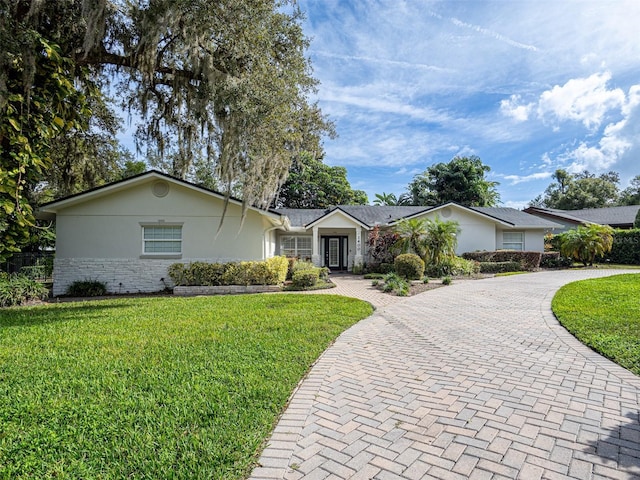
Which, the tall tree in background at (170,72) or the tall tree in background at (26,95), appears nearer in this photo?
the tall tree in background at (26,95)

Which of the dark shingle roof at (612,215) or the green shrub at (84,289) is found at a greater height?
the dark shingle roof at (612,215)

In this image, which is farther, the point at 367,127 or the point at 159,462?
the point at 367,127

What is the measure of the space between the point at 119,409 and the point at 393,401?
2.68m

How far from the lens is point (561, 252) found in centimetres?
2061

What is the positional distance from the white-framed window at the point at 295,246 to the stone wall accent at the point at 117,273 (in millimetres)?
8102

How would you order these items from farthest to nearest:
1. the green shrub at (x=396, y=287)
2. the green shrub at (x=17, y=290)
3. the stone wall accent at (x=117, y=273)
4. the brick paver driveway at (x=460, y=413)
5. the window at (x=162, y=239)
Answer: the window at (x=162, y=239) → the stone wall accent at (x=117, y=273) → the green shrub at (x=396, y=287) → the green shrub at (x=17, y=290) → the brick paver driveway at (x=460, y=413)

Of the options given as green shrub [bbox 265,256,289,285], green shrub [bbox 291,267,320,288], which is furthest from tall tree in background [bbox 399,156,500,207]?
green shrub [bbox 265,256,289,285]

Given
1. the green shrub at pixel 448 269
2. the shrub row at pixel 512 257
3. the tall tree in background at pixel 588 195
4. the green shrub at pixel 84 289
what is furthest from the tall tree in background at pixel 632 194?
the green shrub at pixel 84 289

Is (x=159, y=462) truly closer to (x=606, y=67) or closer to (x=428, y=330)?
(x=428, y=330)

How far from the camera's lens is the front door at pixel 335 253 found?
2177 cm

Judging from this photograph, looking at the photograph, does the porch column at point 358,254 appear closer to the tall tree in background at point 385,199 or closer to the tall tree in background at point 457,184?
the tall tree in background at point 385,199

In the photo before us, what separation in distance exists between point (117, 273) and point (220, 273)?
409 centimetres

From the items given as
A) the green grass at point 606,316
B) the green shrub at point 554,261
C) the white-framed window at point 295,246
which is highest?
the white-framed window at point 295,246

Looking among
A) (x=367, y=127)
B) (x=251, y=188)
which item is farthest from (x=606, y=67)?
(x=251, y=188)
